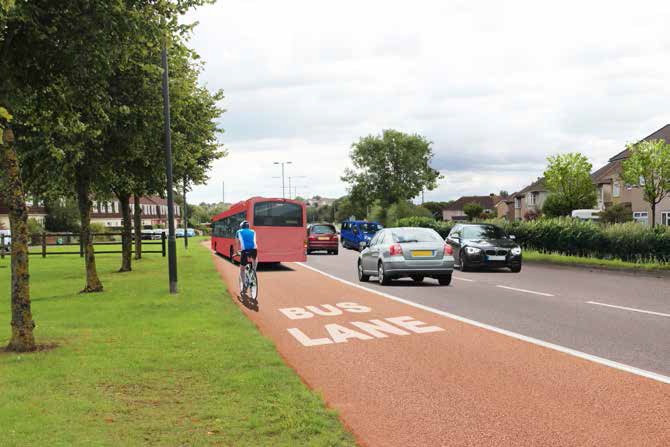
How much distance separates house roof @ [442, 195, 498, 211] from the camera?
14588 centimetres

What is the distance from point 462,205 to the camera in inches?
5699

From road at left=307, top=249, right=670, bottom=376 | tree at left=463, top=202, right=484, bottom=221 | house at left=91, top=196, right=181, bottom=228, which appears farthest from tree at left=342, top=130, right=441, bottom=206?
road at left=307, top=249, right=670, bottom=376

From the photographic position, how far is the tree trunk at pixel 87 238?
1587 centimetres

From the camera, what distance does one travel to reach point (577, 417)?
4945 millimetres

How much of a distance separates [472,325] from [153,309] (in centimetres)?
607

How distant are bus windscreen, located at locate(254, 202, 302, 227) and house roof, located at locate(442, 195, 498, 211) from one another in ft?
403

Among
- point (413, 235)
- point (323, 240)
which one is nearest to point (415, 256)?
point (413, 235)

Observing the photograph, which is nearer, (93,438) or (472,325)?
(93,438)

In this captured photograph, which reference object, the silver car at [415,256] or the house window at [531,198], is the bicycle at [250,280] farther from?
the house window at [531,198]

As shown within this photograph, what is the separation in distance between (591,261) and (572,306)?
11.7 meters

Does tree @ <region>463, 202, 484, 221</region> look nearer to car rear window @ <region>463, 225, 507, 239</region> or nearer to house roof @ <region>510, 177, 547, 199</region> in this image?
house roof @ <region>510, 177, 547, 199</region>

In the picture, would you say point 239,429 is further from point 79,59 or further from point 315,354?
point 79,59

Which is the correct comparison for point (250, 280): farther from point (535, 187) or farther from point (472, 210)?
point (472, 210)

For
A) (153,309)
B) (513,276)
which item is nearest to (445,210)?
(513,276)
